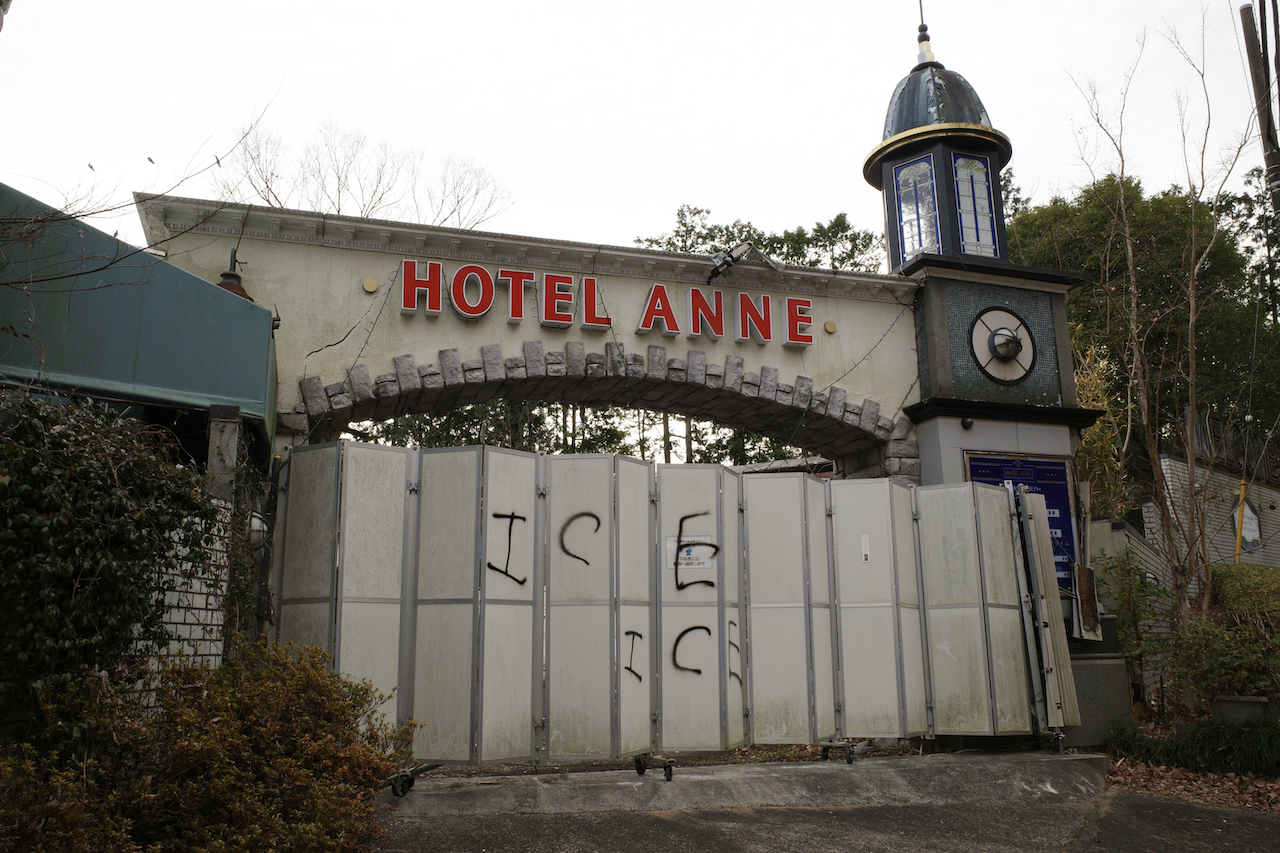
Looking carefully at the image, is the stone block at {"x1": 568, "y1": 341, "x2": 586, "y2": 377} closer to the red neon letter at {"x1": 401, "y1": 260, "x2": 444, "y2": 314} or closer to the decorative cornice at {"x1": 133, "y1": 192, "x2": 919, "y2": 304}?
the decorative cornice at {"x1": 133, "y1": 192, "x2": 919, "y2": 304}

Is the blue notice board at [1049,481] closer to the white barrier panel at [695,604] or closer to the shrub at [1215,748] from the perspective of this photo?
the shrub at [1215,748]

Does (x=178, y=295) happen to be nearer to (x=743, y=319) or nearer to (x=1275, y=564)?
(x=743, y=319)

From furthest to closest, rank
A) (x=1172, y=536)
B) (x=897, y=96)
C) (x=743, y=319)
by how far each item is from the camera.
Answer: (x=897, y=96), (x=743, y=319), (x=1172, y=536)

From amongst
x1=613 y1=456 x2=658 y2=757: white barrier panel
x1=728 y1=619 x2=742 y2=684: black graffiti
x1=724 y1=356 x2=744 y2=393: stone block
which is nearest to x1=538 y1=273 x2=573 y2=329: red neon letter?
x1=724 y1=356 x2=744 y2=393: stone block

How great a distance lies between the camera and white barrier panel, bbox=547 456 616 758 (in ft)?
21.2

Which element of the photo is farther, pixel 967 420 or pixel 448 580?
pixel 967 420

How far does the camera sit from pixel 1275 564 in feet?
60.0

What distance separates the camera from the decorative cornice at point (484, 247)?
28.9ft

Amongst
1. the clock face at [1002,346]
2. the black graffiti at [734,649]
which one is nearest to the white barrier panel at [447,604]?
the black graffiti at [734,649]

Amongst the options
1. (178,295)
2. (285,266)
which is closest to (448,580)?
(178,295)

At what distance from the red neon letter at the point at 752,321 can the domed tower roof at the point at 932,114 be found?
10.4 feet

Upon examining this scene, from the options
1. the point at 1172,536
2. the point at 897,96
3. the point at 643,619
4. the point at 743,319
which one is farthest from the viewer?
the point at 897,96

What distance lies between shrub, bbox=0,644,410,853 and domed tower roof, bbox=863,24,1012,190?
10.2 meters

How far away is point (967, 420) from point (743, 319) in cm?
303
